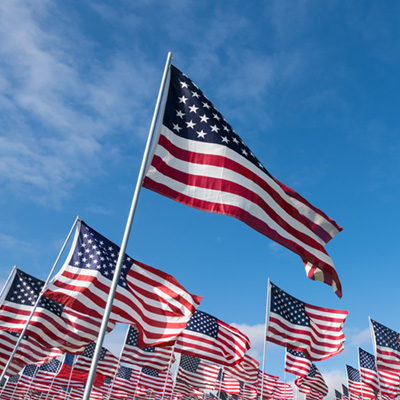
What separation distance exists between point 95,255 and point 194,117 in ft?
26.2

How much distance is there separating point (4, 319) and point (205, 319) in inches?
417

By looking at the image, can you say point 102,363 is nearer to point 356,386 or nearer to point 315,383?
point 315,383

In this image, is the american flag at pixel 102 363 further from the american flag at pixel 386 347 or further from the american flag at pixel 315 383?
the american flag at pixel 386 347

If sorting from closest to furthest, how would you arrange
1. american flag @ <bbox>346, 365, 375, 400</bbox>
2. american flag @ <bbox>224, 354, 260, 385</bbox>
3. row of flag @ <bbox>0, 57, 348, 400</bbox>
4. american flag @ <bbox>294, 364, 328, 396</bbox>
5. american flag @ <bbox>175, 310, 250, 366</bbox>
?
row of flag @ <bbox>0, 57, 348, 400</bbox>, american flag @ <bbox>175, 310, 250, 366</bbox>, american flag @ <bbox>224, 354, 260, 385</bbox>, american flag @ <bbox>346, 365, 375, 400</bbox>, american flag @ <bbox>294, 364, 328, 396</bbox>

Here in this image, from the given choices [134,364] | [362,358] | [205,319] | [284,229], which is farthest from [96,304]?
[362,358]

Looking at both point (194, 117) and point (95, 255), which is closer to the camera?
point (194, 117)

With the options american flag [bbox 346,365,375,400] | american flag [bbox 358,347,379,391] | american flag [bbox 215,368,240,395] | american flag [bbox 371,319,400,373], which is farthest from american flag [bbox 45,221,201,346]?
american flag [bbox 346,365,375,400]

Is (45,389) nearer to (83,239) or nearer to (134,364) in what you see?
(134,364)

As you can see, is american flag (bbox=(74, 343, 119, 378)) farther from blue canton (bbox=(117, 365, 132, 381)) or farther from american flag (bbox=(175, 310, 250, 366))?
american flag (bbox=(175, 310, 250, 366))

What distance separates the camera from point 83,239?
15484mm

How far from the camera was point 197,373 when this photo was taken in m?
37.0

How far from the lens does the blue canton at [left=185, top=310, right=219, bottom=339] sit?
22891 mm

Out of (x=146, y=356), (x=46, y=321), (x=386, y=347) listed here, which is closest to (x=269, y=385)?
(x=386, y=347)

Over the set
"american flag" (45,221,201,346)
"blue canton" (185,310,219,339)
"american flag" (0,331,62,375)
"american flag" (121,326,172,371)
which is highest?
"blue canton" (185,310,219,339)
